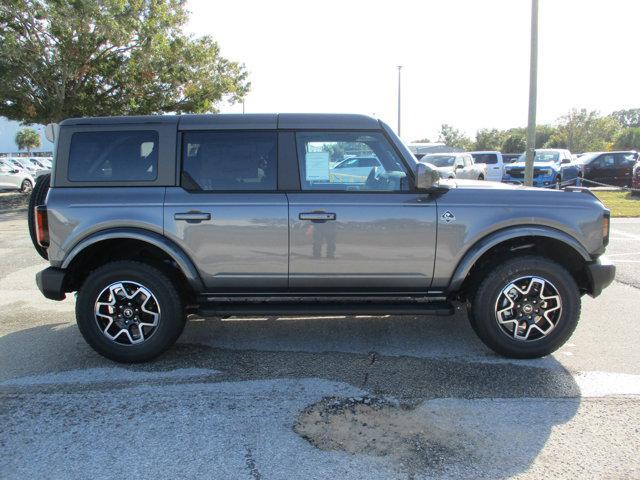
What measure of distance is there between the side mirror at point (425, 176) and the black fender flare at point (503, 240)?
638 millimetres

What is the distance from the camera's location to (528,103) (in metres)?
11.3

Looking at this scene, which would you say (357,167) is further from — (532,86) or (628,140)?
(628,140)

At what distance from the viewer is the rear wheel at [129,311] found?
412 centimetres

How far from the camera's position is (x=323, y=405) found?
11.5ft

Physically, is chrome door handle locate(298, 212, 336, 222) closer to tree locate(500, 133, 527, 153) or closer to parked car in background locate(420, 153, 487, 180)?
Result: parked car in background locate(420, 153, 487, 180)

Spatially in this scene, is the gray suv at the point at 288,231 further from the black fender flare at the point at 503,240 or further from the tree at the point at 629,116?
the tree at the point at 629,116

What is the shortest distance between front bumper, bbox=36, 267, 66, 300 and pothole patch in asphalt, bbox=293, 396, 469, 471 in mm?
2288

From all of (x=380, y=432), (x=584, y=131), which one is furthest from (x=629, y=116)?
(x=380, y=432)

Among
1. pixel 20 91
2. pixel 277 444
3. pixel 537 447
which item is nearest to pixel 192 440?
pixel 277 444

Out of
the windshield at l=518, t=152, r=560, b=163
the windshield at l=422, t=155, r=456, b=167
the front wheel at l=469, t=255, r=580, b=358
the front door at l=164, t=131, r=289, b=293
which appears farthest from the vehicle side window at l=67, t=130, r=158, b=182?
the windshield at l=518, t=152, r=560, b=163

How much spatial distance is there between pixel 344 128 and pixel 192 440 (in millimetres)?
2607

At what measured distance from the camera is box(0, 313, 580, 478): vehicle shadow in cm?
306

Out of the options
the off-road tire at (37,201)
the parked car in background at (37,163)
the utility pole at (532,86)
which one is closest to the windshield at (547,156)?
the utility pole at (532,86)

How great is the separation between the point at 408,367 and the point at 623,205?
586 inches
